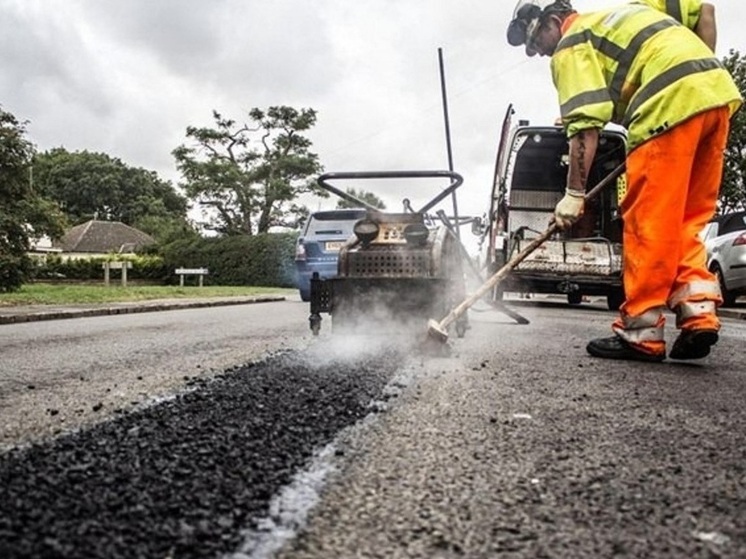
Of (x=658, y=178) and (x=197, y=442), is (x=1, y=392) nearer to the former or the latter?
(x=197, y=442)

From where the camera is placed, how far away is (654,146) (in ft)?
10.6

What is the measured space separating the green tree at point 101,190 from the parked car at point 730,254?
68988 mm

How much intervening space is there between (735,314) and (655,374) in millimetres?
6705

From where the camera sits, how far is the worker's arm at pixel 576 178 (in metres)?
3.52

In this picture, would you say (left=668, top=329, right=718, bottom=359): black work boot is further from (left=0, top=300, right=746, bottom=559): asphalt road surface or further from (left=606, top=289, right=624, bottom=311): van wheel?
(left=606, top=289, right=624, bottom=311): van wheel

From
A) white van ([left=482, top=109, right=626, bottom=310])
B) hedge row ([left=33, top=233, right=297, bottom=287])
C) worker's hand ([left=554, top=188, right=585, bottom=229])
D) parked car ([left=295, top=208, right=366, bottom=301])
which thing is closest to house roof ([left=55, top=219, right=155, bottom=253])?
hedge row ([left=33, top=233, right=297, bottom=287])

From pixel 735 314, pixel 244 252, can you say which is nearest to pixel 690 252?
pixel 735 314

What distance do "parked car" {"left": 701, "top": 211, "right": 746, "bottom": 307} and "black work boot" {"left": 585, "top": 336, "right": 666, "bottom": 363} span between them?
22.6 feet

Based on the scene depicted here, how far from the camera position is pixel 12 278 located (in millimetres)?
13312

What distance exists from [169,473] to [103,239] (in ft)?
218

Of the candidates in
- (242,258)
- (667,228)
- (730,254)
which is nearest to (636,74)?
(667,228)

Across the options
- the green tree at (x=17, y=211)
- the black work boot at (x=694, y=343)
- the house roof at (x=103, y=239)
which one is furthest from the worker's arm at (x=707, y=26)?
the house roof at (x=103, y=239)

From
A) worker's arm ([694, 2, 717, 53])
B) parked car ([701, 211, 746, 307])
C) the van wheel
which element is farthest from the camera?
parked car ([701, 211, 746, 307])

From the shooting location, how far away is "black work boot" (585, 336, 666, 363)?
3.42 metres
